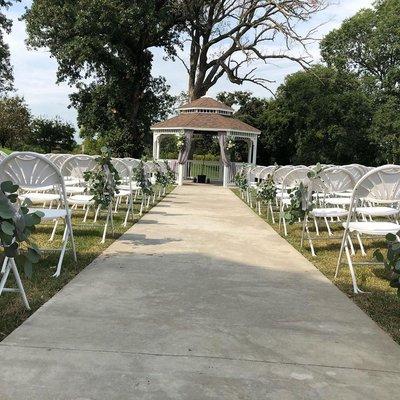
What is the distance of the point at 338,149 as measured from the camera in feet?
85.5

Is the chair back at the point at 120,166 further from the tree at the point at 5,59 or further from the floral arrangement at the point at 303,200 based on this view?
the tree at the point at 5,59

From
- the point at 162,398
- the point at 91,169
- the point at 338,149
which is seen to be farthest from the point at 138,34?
the point at 162,398

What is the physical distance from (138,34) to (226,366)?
84.5 ft

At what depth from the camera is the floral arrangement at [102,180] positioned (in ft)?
20.0

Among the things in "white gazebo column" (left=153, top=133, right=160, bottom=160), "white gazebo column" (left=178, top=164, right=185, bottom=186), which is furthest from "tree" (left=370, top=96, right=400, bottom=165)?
"white gazebo column" (left=153, top=133, right=160, bottom=160)

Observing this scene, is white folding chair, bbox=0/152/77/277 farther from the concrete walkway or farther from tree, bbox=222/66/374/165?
tree, bbox=222/66/374/165

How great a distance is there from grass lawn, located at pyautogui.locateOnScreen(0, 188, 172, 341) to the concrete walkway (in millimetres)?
105

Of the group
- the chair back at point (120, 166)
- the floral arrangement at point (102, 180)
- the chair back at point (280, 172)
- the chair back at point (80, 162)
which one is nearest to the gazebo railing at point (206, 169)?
the chair back at point (280, 172)

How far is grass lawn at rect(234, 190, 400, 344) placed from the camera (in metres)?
3.44

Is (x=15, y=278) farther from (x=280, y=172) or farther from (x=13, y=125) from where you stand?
(x=13, y=125)

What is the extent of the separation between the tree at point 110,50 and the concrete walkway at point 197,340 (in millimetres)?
21123

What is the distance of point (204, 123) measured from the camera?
22.3 m

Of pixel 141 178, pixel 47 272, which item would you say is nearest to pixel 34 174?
pixel 47 272

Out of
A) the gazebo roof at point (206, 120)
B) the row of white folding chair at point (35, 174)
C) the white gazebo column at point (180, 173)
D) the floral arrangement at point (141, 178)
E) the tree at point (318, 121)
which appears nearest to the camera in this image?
the row of white folding chair at point (35, 174)
